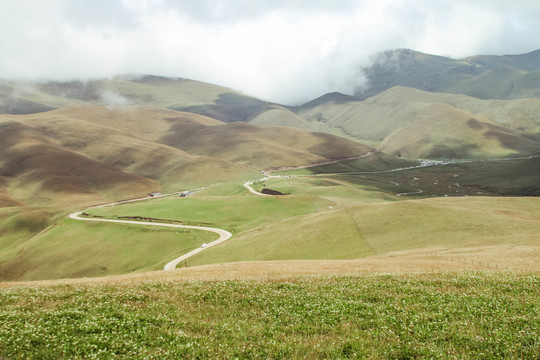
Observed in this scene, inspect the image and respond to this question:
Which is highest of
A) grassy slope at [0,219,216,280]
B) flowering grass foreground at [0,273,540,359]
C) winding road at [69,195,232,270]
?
flowering grass foreground at [0,273,540,359]

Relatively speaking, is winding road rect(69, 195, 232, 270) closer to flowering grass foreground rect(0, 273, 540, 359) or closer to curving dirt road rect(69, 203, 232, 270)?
curving dirt road rect(69, 203, 232, 270)

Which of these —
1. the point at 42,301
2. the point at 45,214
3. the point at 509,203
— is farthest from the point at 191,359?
the point at 45,214

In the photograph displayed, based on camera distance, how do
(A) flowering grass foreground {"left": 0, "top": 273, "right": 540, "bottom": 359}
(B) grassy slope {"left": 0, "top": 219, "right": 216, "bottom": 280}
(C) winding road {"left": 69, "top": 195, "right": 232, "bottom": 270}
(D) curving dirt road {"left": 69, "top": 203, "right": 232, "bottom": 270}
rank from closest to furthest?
(A) flowering grass foreground {"left": 0, "top": 273, "right": 540, "bottom": 359}
(D) curving dirt road {"left": 69, "top": 203, "right": 232, "bottom": 270}
(C) winding road {"left": 69, "top": 195, "right": 232, "bottom": 270}
(B) grassy slope {"left": 0, "top": 219, "right": 216, "bottom": 280}

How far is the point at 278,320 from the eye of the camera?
2053 cm

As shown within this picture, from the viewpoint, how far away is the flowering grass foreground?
16.8m

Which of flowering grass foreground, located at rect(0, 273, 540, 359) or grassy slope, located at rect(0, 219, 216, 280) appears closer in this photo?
flowering grass foreground, located at rect(0, 273, 540, 359)

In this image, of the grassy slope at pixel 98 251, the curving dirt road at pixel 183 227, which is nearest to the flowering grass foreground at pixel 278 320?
the curving dirt road at pixel 183 227

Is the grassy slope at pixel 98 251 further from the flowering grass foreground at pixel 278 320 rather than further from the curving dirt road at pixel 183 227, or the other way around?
the flowering grass foreground at pixel 278 320

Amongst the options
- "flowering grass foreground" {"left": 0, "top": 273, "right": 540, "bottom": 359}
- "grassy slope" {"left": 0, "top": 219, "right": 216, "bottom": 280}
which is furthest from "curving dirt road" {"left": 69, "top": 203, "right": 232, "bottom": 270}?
"flowering grass foreground" {"left": 0, "top": 273, "right": 540, "bottom": 359}

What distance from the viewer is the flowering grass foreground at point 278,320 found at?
55.1 ft

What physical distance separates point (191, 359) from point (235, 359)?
6.83ft

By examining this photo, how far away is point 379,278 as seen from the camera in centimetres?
3098

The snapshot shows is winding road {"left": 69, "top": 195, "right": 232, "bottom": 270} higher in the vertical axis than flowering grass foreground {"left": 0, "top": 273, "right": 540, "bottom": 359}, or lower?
lower

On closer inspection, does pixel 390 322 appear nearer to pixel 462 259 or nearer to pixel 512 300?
pixel 512 300
